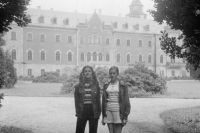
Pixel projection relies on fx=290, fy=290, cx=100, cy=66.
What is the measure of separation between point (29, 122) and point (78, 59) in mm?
40687

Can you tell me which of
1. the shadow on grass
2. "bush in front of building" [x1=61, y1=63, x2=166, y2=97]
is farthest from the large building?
the shadow on grass

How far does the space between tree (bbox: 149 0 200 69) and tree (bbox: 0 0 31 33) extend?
316 cm

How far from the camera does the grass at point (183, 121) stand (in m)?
7.74

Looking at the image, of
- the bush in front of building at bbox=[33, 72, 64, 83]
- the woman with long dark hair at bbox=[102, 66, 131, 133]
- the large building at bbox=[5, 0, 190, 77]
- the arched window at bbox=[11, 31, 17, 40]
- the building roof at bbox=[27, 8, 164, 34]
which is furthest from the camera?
the building roof at bbox=[27, 8, 164, 34]

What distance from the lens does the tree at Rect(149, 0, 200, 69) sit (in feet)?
20.6

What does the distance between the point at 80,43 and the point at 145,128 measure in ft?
139

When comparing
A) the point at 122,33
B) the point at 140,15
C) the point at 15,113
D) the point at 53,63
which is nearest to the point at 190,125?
the point at 15,113

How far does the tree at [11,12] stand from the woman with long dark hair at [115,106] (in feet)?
8.62

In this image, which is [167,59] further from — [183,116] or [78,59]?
[183,116]

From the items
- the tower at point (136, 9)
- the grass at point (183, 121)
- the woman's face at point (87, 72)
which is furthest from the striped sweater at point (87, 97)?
the tower at point (136, 9)

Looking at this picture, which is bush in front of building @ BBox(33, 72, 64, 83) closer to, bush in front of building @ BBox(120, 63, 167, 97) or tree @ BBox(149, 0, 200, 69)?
bush in front of building @ BBox(120, 63, 167, 97)

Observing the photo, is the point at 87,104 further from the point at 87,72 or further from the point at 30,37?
the point at 30,37

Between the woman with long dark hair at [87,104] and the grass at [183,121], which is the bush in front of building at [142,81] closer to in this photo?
the grass at [183,121]

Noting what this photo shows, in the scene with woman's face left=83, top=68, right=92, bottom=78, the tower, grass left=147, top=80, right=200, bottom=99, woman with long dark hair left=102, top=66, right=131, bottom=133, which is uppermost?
the tower
